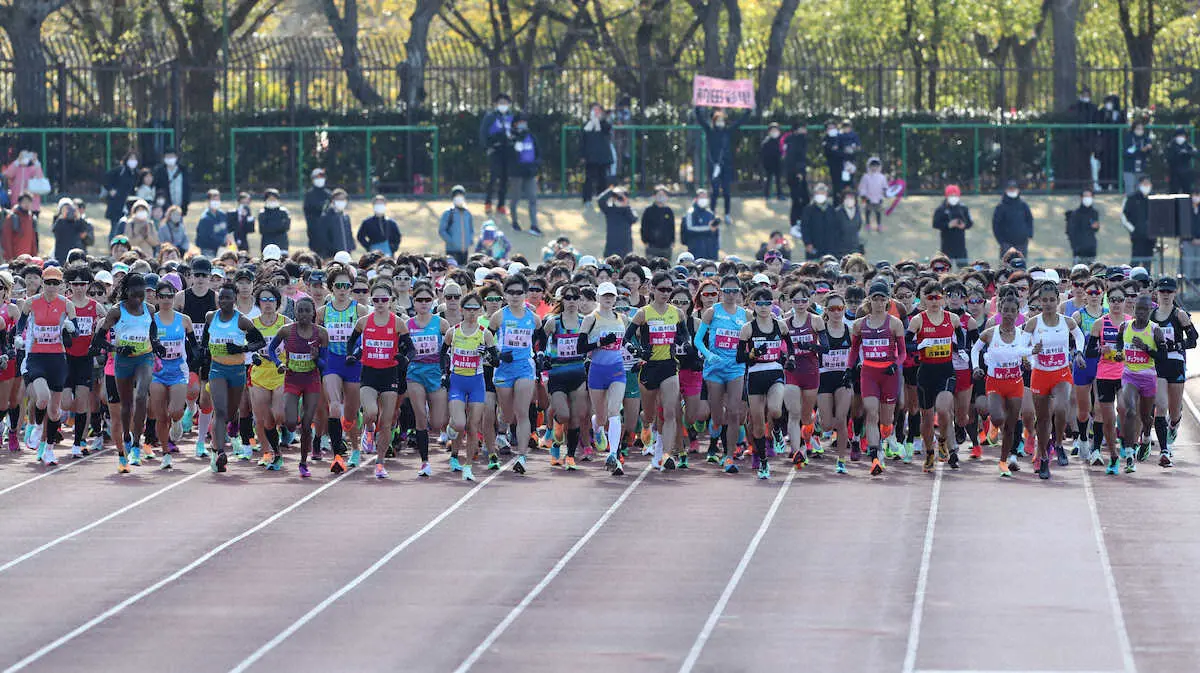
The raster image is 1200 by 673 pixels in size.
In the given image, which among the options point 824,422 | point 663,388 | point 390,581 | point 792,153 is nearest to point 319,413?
point 663,388

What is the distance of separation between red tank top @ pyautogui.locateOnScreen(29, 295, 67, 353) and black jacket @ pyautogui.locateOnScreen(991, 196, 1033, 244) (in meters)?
19.4

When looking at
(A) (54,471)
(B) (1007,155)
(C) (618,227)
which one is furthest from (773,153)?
(A) (54,471)

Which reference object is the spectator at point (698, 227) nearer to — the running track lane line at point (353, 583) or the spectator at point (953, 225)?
the spectator at point (953, 225)

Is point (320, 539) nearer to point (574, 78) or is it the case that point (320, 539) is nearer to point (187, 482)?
point (187, 482)

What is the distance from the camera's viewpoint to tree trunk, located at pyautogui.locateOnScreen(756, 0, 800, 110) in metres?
42.3

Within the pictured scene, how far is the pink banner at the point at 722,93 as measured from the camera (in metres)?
38.9

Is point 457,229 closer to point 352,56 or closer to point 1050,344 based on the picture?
point 352,56

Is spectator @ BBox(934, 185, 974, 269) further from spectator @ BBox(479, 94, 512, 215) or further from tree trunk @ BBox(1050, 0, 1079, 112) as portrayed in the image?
tree trunk @ BBox(1050, 0, 1079, 112)

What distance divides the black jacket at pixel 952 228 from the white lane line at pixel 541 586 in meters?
16.6

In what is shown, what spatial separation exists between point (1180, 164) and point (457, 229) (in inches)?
551

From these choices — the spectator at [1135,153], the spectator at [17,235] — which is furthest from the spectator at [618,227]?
the spectator at [1135,153]

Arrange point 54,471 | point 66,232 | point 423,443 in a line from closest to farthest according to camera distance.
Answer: point 423,443, point 54,471, point 66,232

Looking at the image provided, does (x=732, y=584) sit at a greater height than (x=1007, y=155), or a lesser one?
lesser

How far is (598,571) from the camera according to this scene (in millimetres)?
15602
